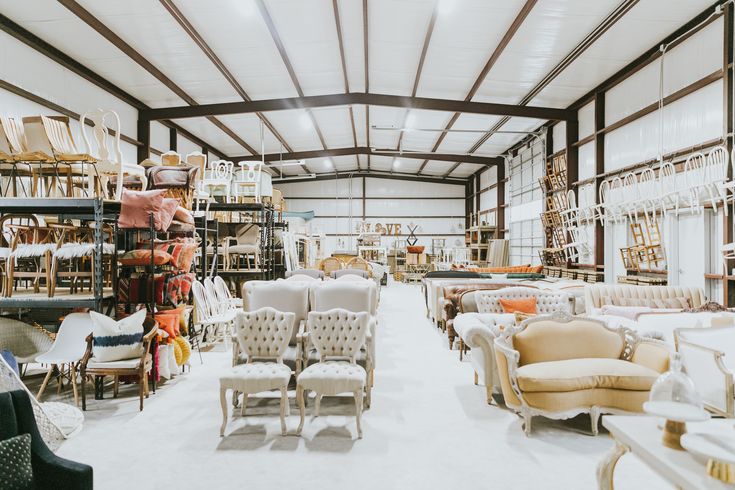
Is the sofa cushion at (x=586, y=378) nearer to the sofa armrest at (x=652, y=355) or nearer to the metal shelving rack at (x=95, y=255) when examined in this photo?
the sofa armrest at (x=652, y=355)

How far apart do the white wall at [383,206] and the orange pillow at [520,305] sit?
16435mm

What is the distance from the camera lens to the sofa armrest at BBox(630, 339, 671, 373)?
3.63m

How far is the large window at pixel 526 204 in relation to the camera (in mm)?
13828

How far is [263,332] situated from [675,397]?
3.08 meters

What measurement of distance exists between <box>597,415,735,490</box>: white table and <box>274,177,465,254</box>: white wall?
65.6 ft

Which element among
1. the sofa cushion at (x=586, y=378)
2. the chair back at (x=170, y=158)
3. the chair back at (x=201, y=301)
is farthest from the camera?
the chair back at (x=170, y=158)

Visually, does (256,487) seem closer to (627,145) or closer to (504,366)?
(504,366)

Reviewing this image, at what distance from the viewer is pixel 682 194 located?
22.9 ft

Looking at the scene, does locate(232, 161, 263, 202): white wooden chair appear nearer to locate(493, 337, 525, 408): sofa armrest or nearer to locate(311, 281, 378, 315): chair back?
locate(311, 281, 378, 315): chair back

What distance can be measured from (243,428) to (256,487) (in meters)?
0.99

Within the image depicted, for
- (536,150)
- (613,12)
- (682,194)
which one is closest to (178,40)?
(613,12)

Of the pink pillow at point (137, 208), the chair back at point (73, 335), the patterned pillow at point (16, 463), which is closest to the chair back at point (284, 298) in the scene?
the pink pillow at point (137, 208)

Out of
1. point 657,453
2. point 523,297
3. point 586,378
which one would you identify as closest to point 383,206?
point 523,297

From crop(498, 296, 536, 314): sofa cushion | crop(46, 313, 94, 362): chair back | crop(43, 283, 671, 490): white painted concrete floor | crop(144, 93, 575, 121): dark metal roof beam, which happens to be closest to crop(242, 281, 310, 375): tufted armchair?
crop(43, 283, 671, 490): white painted concrete floor
